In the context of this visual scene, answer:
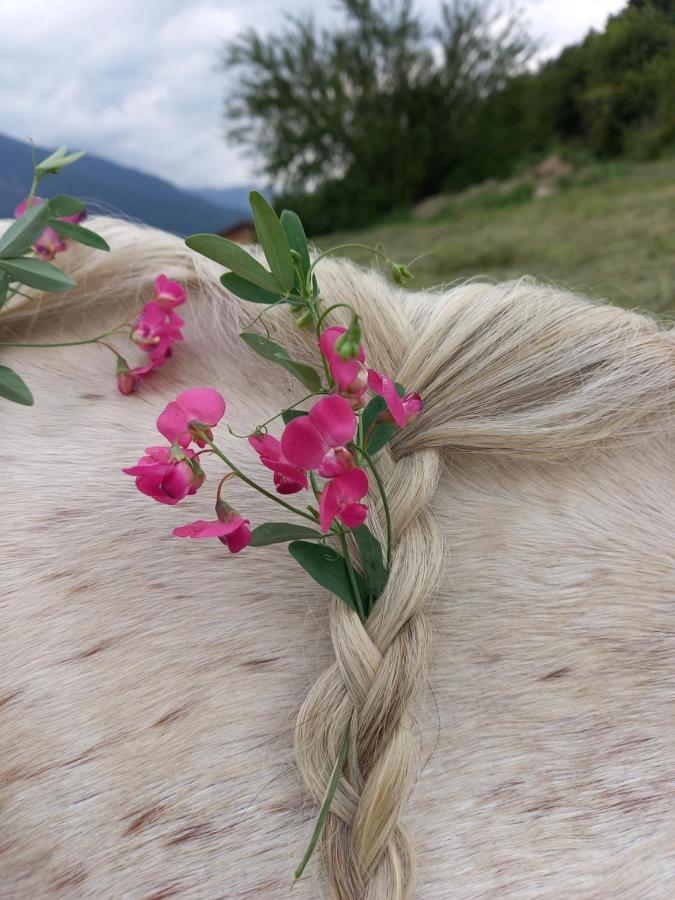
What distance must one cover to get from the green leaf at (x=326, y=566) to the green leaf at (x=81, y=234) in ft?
1.41

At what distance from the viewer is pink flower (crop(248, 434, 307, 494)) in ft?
1.49

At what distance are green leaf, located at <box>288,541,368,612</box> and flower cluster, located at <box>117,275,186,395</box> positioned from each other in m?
0.29

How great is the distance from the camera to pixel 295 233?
50 cm

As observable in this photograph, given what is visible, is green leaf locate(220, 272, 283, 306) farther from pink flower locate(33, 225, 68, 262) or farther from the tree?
the tree

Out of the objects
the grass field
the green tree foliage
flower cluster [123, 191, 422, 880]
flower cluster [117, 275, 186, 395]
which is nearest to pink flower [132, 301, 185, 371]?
flower cluster [117, 275, 186, 395]

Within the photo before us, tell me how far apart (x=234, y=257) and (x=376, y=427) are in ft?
0.47

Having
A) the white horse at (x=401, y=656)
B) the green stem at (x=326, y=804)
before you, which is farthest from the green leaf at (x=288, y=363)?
the green stem at (x=326, y=804)

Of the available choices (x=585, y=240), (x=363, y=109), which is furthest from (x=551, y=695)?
(x=363, y=109)

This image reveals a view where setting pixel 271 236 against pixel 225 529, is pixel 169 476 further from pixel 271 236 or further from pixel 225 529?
pixel 271 236

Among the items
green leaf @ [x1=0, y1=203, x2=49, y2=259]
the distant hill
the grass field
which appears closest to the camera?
green leaf @ [x1=0, y1=203, x2=49, y2=259]

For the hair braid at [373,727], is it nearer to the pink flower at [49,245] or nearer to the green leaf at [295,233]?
the green leaf at [295,233]

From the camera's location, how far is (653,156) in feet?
8.00

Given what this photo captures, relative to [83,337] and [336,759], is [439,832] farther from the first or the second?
[83,337]

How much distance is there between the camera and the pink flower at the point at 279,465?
0.46 m
